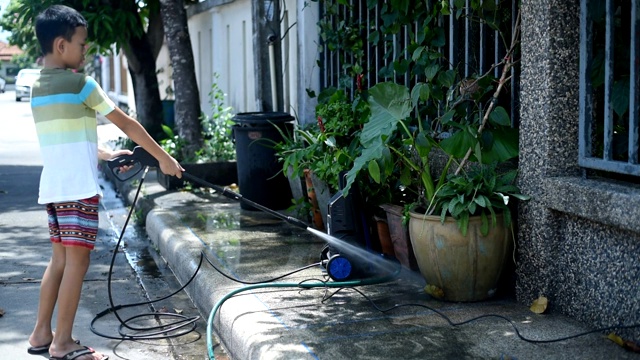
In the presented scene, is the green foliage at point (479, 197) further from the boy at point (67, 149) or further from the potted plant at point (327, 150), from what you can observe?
the boy at point (67, 149)

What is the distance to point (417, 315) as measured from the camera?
515 cm

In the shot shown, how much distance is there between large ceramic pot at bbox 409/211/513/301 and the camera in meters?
5.28

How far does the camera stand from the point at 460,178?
544 centimetres

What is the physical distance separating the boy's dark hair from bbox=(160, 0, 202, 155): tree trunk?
268 inches

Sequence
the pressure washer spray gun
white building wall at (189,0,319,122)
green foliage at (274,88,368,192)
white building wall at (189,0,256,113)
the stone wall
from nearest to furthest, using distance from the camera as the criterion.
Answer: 1. the stone wall
2. the pressure washer spray gun
3. green foliage at (274,88,368,192)
4. white building wall at (189,0,319,122)
5. white building wall at (189,0,256,113)

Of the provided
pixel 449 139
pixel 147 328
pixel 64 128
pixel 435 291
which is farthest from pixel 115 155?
pixel 435 291

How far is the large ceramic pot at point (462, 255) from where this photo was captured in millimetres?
5281

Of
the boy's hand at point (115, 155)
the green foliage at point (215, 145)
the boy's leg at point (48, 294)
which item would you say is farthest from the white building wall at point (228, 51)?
the boy's leg at point (48, 294)

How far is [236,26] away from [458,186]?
9364 millimetres

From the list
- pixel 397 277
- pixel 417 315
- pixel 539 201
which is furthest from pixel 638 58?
pixel 397 277

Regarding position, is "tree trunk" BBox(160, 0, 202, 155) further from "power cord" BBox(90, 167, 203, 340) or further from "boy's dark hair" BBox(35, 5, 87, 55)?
"boy's dark hair" BBox(35, 5, 87, 55)

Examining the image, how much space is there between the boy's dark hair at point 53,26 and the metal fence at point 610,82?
268 cm

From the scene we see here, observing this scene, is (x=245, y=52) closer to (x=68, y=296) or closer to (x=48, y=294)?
(x=48, y=294)

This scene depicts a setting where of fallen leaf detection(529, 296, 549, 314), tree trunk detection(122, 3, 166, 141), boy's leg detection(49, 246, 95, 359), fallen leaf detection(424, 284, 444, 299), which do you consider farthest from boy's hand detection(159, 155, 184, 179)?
tree trunk detection(122, 3, 166, 141)
